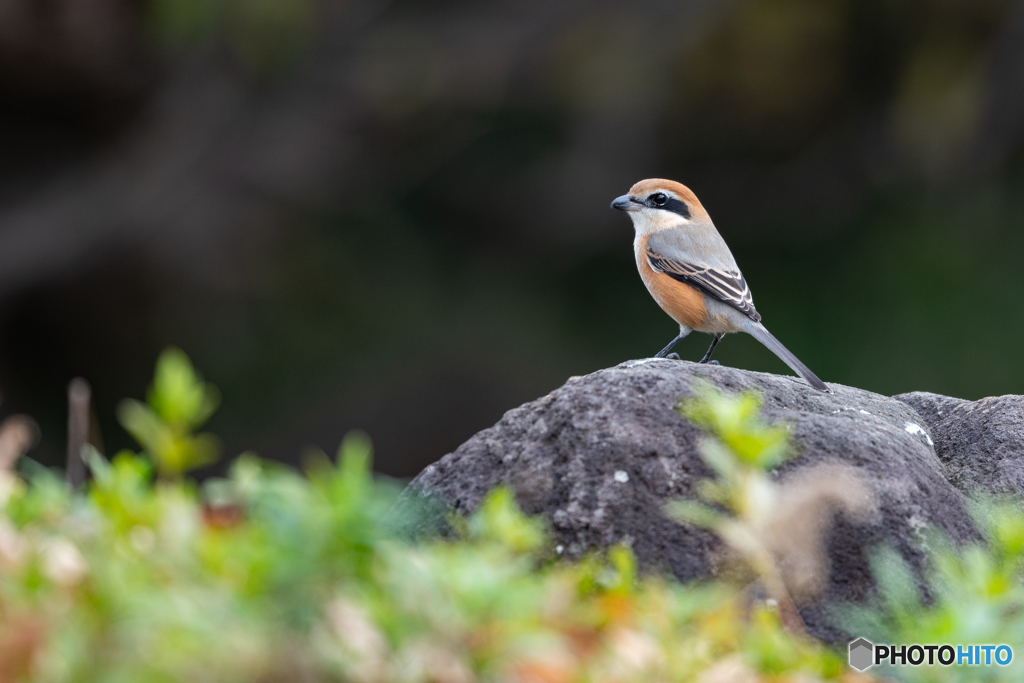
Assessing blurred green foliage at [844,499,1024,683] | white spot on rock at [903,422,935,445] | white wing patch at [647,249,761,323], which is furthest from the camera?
white wing patch at [647,249,761,323]

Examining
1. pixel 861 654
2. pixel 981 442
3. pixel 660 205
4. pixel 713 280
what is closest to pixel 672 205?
pixel 660 205

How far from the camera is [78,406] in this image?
2277mm

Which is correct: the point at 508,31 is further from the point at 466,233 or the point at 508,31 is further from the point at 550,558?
the point at 550,558

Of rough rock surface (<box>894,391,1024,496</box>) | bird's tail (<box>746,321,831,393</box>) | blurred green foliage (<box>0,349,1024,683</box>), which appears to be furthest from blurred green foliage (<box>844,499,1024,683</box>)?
bird's tail (<box>746,321,831,393</box>)

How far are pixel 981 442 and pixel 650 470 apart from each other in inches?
54.1

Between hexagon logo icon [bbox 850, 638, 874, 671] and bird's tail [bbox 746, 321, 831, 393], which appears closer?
hexagon logo icon [bbox 850, 638, 874, 671]

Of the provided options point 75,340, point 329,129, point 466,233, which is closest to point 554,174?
point 466,233

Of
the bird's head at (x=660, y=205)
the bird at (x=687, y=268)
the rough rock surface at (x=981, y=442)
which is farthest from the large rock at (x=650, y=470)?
the bird's head at (x=660, y=205)

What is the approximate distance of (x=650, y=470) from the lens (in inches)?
101

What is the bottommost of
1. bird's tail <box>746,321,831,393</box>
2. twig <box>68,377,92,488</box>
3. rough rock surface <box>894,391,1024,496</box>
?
rough rock surface <box>894,391,1024,496</box>

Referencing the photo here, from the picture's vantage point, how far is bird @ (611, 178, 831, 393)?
4762mm

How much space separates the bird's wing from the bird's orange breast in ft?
0.10

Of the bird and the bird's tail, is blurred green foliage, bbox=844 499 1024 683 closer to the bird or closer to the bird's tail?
the bird's tail

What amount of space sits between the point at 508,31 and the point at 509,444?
25.6ft
